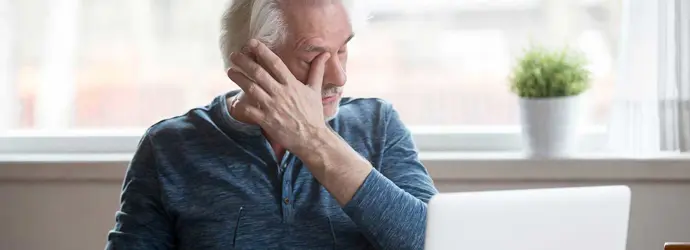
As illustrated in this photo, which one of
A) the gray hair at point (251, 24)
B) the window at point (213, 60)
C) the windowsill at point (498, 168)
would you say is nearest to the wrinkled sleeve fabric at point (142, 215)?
the gray hair at point (251, 24)

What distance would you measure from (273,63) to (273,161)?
0.69ft

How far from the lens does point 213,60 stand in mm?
2416

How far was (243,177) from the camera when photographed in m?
1.60

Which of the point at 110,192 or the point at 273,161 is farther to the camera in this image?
the point at 110,192

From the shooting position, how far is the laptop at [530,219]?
104 cm

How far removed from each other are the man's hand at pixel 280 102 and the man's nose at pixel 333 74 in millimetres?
65

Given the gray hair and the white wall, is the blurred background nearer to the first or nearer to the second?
the white wall

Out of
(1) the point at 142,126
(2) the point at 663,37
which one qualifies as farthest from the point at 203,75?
(2) the point at 663,37

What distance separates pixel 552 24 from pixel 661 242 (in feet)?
1.84

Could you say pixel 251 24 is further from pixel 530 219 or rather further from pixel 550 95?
pixel 550 95

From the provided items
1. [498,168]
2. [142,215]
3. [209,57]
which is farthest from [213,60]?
[142,215]

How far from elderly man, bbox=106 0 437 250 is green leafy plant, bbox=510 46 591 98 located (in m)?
0.53

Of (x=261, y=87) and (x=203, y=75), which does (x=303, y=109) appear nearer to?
(x=261, y=87)

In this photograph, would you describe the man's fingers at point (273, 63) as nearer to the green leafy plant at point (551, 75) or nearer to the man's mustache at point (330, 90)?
the man's mustache at point (330, 90)
